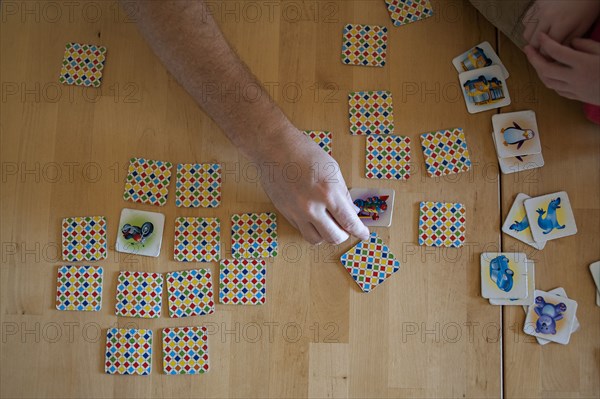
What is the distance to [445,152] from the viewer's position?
1.64 m

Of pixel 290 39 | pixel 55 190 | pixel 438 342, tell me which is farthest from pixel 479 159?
pixel 55 190

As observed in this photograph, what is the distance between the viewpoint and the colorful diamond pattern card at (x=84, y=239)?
1625mm

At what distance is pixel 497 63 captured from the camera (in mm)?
1664

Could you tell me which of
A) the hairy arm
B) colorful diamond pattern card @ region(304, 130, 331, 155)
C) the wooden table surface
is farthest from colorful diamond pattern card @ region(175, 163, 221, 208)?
colorful diamond pattern card @ region(304, 130, 331, 155)

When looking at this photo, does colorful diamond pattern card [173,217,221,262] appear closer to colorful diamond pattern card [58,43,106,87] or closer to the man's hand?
the man's hand

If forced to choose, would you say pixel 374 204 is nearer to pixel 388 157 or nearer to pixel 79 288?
pixel 388 157

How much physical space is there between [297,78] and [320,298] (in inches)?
24.4

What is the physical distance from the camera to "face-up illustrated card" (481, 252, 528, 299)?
1.58 metres

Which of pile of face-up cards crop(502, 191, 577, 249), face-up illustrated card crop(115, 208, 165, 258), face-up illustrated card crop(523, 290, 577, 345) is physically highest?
pile of face-up cards crop(502, 191, 577, 249)

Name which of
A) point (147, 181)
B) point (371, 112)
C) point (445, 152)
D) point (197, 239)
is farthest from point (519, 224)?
point (147, 181)

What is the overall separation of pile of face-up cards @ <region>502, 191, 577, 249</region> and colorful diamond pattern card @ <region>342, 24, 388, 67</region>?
55cm

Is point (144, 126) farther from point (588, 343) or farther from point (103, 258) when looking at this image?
point (588, 343)

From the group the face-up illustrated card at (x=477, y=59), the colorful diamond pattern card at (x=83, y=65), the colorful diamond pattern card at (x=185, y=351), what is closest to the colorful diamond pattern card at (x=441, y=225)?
the face-up illustrated card at (x=477, y=59)

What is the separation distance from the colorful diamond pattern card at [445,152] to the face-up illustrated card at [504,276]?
26 centimetres
